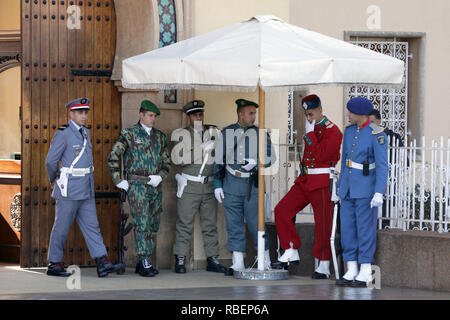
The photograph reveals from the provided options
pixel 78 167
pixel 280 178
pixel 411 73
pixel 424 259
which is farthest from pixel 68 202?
pixel 411 73

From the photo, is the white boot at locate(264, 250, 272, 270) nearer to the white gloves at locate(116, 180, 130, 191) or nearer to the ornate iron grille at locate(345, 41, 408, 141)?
the white gloves at locate(116, 180, 130, 191)

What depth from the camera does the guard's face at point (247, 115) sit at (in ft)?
36.9

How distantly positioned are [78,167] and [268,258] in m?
2.19

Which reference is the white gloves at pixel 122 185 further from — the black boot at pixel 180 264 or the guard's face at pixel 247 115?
the guard's face at pixel 247 115

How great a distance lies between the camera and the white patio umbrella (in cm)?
978

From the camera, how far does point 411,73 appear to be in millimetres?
14875

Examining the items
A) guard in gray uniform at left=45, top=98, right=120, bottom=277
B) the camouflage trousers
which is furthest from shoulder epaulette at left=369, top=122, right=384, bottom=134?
guard in gray uniform at left=45, top=98, right=120, bottom=277

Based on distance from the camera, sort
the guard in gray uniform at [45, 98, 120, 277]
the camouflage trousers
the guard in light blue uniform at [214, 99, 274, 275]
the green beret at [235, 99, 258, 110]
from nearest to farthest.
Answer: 1. the guard in gray uniform at [45, 98, 120, 277]
2. the camouflage trousers
3. the guard in light blue uniform at [214, 99, 274, 275]
4. the green beret at [235, 99, 258, 110]

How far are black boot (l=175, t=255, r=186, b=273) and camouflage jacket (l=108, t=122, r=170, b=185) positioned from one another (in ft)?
2.98

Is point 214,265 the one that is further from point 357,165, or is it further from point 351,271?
point 357,165

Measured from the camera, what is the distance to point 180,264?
11.3m

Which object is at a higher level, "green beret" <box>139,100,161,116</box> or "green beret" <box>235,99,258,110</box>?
"green beret" <box>235,99,258,110</box>

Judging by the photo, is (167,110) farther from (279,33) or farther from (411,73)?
(411,73)

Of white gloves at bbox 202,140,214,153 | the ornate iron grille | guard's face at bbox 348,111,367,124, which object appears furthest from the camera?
the ornate iron grille
